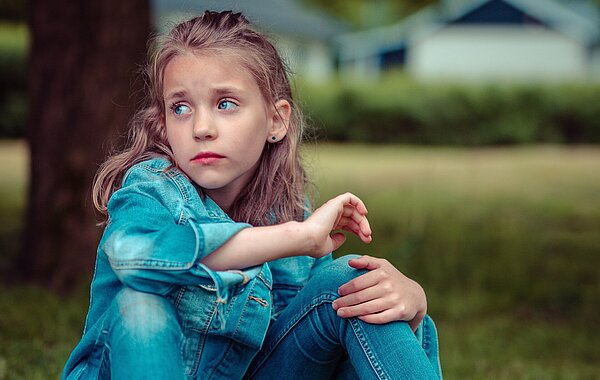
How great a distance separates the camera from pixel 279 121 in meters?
2.24

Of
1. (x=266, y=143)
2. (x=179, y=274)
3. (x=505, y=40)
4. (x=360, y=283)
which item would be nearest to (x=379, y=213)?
(x=266, y=143)

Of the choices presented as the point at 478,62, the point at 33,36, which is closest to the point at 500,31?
the point at 478,62

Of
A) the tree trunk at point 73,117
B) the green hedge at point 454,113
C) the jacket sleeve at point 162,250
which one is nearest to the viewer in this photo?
the jacket sleeve at point 162,250

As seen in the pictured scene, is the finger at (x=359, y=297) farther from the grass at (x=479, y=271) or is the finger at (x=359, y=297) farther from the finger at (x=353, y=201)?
the grass at (x=479, y=271)

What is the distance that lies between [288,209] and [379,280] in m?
0.37

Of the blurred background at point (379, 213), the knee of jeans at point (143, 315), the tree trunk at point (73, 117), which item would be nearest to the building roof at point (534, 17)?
the blurred background at point (379, 213)

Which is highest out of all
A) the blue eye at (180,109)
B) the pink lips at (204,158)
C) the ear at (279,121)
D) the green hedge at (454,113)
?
the blue eye at (180,109)

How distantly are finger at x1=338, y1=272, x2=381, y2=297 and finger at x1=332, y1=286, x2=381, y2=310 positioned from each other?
0.05 feet

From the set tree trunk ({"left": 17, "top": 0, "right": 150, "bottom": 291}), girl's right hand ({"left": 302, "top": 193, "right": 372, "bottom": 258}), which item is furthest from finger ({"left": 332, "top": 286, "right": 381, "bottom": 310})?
tree trunk ({"left": 17, "top": 0, "right": 150, "bottom": 291})

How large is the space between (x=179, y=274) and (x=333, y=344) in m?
0.52

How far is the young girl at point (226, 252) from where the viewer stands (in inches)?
69.7

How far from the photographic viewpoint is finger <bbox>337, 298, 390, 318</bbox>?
1.97 metres

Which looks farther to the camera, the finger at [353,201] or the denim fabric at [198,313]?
the finger at [353,201]

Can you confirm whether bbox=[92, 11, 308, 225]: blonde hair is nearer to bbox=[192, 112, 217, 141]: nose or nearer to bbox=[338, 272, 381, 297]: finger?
bbox=[192, 112, 217, 141]: nose
